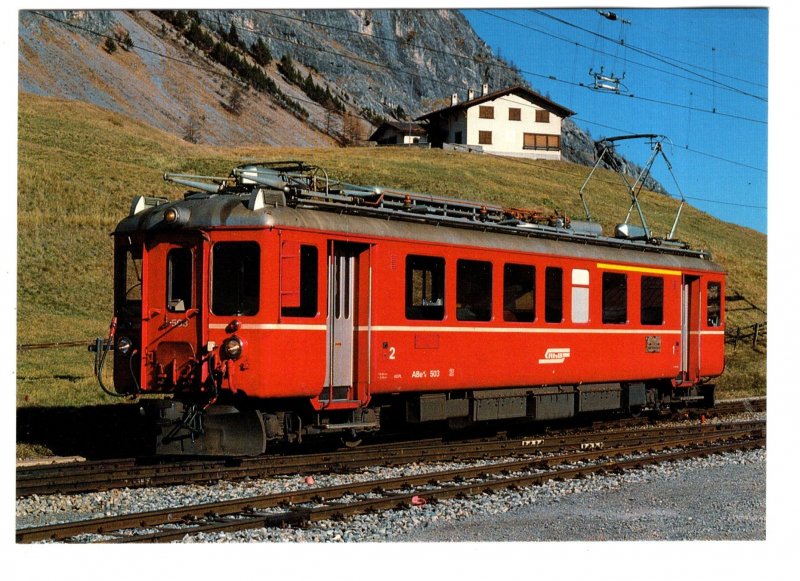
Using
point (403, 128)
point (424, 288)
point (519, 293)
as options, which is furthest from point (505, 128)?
point (424, 288)

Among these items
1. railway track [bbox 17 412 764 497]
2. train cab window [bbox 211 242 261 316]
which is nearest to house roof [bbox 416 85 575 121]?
railway track [bbox 17 412 764 497]

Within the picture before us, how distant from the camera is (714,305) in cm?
2095

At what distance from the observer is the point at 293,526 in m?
10.1

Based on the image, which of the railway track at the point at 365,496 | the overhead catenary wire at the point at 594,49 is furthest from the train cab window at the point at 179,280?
the overhead catenary wire at the point at 594,49

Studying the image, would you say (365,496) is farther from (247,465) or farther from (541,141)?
(541,141)

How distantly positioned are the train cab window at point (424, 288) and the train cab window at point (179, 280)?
3.03 meters

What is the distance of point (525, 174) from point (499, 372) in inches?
1633

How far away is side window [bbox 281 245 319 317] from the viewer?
1279cm

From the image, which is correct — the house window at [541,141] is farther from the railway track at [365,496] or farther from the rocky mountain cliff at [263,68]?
the railway track at [365,496]

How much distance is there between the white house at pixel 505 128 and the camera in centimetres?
6126

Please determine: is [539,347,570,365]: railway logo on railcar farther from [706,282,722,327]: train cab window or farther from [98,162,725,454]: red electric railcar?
[706,282,722,327]: train cab window

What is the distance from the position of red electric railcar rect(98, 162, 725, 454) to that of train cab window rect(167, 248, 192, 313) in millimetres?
18

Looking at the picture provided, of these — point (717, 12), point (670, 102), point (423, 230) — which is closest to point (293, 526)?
point (423, 230)

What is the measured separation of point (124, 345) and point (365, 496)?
3756 mm
